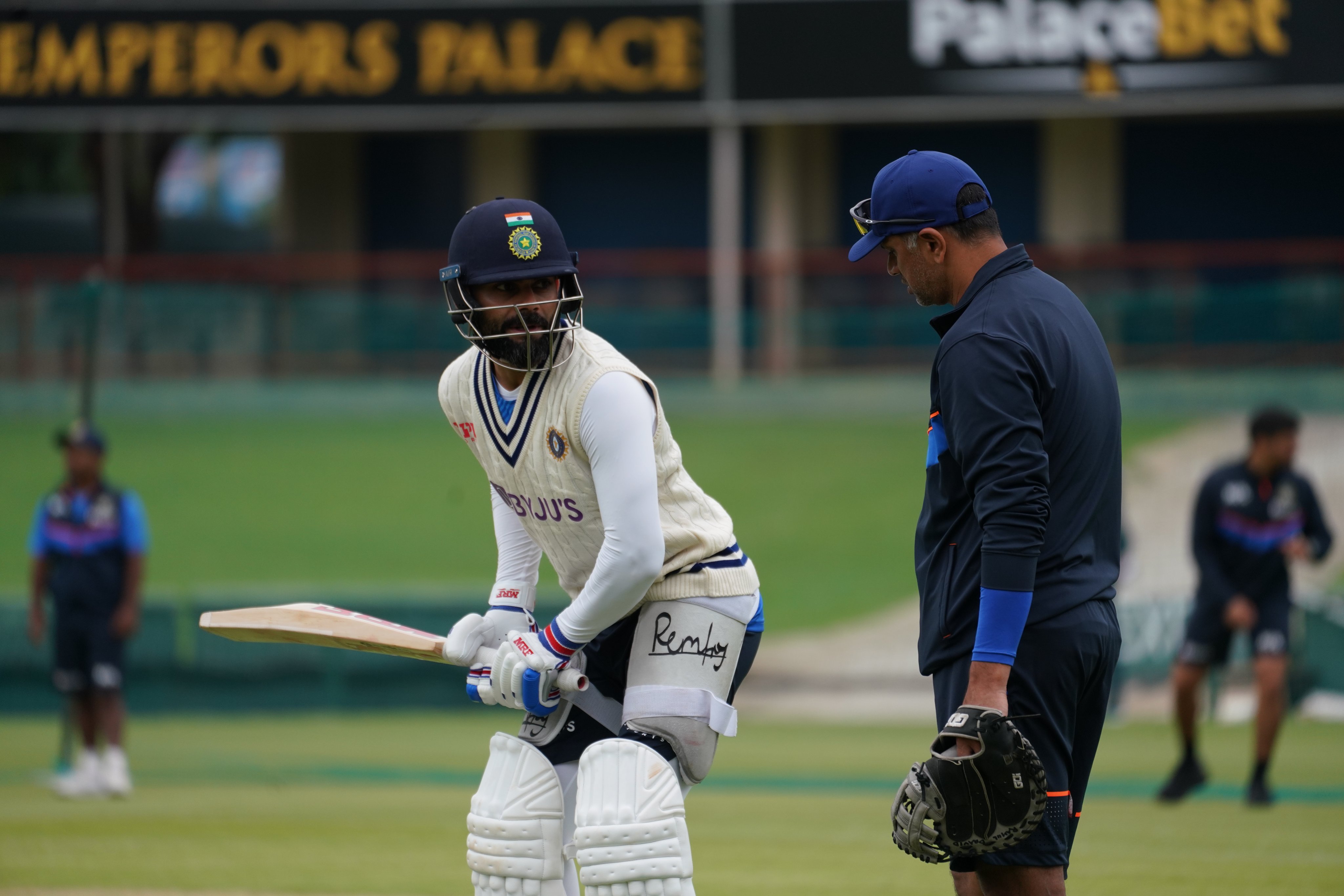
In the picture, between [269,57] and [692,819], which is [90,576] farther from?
[269,57]

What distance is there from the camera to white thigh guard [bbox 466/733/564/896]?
4.51 metres

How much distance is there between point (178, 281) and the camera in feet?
72.9

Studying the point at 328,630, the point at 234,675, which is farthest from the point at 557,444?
the point at 234,675

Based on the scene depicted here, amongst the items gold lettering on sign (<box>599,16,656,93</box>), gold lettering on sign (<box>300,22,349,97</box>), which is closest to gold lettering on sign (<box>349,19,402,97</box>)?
gold lettering on sign (<box>300,22,349,97</box>)

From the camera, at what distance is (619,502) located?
4340mm

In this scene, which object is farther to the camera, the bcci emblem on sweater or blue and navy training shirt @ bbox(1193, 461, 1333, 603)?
blue and navy training shirt @ bbox(1193, 461, 1333, 603)

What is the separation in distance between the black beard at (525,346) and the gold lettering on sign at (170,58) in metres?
20.2

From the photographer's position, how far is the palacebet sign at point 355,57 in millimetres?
22672

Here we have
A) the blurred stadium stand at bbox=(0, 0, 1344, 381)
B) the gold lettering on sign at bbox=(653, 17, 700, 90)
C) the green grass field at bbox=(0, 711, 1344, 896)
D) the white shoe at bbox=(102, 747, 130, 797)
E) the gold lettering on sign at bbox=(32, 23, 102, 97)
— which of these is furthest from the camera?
the gold lettering on sign at bbox=(32, 23, 102, 97)

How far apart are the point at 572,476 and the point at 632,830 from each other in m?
0.94

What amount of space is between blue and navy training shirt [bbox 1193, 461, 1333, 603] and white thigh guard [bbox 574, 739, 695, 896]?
21.1 ft

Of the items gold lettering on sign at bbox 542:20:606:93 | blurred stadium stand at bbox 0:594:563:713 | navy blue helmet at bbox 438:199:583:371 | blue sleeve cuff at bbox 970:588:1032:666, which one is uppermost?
gold lettering on sign at bbox 542:20:606:93

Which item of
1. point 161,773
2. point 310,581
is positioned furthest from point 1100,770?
point 310,581

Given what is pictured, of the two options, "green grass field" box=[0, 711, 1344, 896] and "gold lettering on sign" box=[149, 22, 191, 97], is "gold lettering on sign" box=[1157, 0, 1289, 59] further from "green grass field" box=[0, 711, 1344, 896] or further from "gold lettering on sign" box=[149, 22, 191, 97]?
"gold lettering on sign" box=[149, 22, 191, 97]
